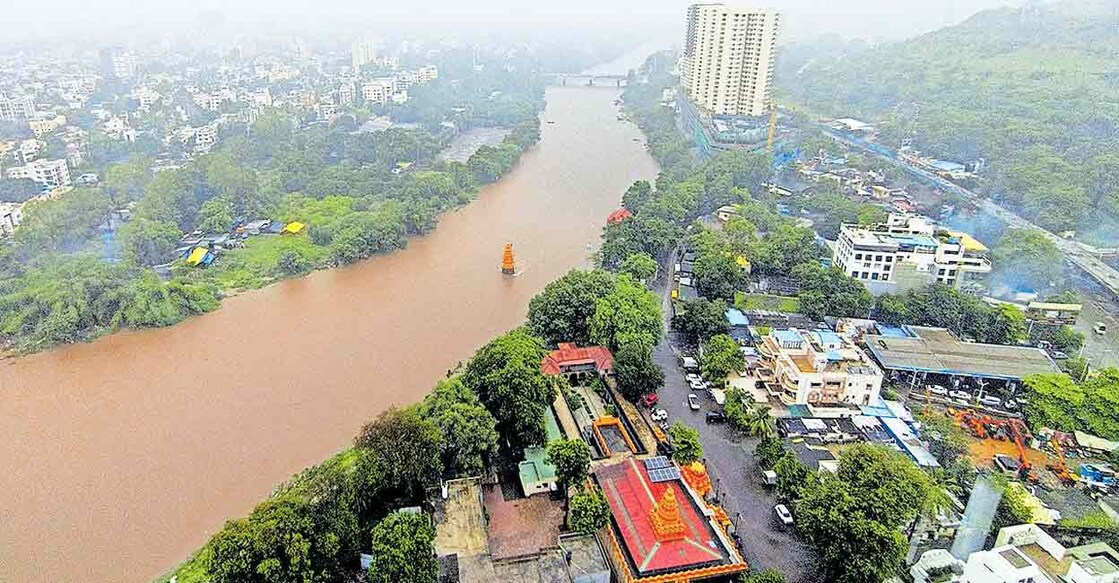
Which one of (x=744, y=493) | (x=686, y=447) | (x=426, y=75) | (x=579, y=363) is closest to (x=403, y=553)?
(x=686, y=447)

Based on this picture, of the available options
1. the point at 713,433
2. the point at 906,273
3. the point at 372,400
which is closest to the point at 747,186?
the point at 906,273

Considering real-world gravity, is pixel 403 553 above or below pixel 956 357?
above

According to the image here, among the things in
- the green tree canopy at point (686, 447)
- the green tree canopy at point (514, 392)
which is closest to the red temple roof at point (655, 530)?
the green tree canopy at point (686, 447)

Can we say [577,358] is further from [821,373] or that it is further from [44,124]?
[44,124]

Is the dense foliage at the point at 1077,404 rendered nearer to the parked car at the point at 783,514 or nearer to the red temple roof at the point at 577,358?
the parked car at the point at 783,514

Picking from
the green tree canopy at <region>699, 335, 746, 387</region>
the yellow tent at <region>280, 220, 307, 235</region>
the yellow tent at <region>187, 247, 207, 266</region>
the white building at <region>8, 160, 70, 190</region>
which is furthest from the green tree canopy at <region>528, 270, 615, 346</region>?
the white building at <region>8, 160, 70, 190</region>
